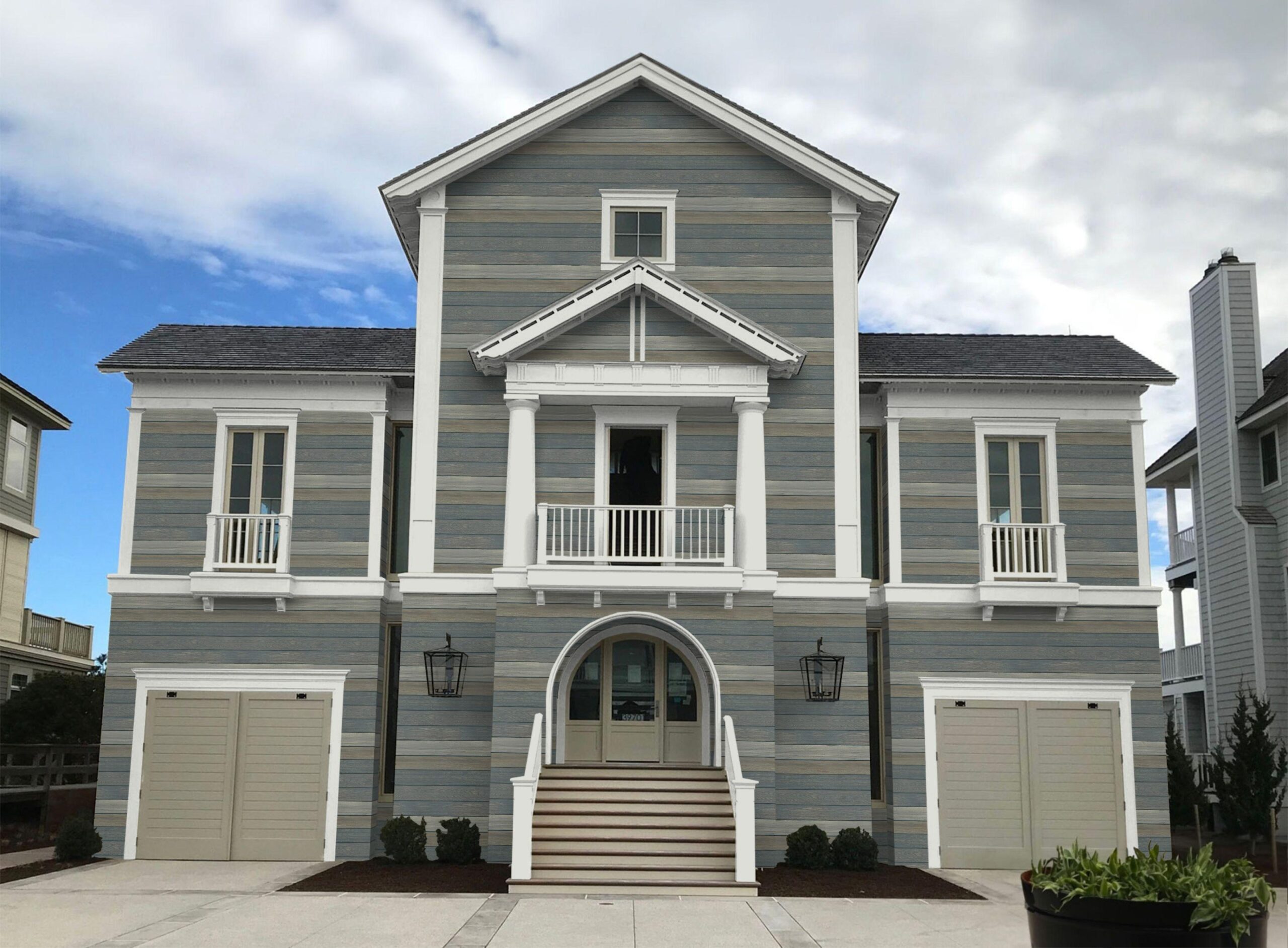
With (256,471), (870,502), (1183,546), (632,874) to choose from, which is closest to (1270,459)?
(1183,546)

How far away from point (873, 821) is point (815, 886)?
3216 millimetres

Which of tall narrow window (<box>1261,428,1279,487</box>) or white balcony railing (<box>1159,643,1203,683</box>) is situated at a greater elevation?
tall narrow window (<box>1261,428,1279,487</box>)

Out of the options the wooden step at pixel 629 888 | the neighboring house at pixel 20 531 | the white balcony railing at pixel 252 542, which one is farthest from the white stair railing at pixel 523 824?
the neighboring house at pixel 20 531

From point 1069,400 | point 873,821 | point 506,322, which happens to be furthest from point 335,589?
point 1069,400

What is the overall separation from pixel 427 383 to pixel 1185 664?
62.4ft

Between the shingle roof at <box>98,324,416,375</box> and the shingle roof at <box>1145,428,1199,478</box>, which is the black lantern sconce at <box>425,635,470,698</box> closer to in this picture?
the shingle roof at <box>98,324,416,375</box>

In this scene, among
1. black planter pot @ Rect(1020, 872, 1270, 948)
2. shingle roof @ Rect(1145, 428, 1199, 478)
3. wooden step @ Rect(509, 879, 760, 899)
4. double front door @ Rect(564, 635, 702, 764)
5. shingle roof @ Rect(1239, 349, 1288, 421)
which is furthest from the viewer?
shingle roof @ Rect(1145, 428, 1199, 478)

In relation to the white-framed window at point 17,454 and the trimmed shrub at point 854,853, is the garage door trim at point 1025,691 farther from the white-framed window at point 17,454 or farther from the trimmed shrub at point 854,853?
the white-framed window at point 17,454

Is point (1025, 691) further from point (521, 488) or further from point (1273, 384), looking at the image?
point (1273, 384)

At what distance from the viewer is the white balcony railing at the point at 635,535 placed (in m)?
16.0

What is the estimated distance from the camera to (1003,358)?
18.3 m

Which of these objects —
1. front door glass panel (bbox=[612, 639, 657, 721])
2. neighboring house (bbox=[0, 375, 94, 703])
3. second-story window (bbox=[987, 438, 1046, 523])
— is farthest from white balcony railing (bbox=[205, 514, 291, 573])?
neighboring house (bbox=[0, 375, 94, 703])

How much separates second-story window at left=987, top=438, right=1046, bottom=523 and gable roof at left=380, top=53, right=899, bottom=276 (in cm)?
402

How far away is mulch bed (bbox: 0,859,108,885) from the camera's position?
14.9 meters
